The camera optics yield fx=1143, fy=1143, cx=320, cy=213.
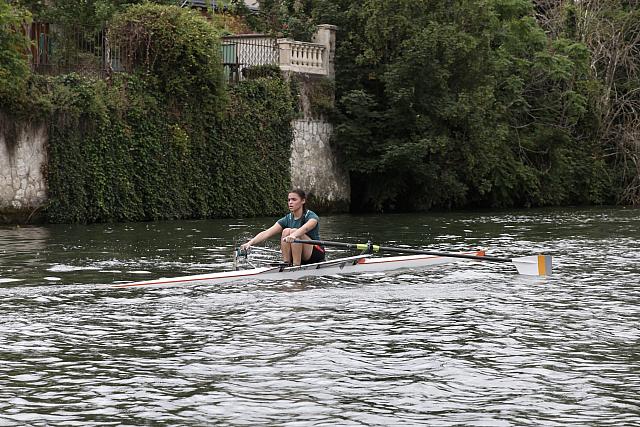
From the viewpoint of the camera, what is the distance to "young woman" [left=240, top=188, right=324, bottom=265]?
16.4 meters

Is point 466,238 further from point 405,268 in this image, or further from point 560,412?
point 560,412

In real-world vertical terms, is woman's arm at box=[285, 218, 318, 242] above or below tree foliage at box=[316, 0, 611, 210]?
below

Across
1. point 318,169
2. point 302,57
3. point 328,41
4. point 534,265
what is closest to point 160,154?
point 318,169

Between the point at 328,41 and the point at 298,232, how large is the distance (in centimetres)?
1893

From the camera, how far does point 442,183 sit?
34.8 meters

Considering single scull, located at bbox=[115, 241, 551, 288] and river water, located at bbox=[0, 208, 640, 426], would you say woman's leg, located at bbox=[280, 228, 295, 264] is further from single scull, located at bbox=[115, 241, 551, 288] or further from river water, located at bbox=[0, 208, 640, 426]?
river water, located at bbox=[0, 208, 640, 426]

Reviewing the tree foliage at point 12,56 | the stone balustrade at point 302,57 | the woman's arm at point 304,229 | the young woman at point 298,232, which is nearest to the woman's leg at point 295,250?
the young woman at point 298,232

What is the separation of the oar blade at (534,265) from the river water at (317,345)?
7.9 inches

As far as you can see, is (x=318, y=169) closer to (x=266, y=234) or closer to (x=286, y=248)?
(x=286, y=248)

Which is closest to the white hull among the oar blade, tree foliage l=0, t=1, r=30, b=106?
the oar blade

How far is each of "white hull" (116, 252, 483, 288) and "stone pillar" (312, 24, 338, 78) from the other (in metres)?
→ 16.3

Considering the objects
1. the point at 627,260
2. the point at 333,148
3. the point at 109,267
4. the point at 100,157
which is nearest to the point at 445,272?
the point at 627,260

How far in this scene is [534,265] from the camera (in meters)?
16.9

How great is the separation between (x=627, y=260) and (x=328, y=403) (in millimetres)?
11795
